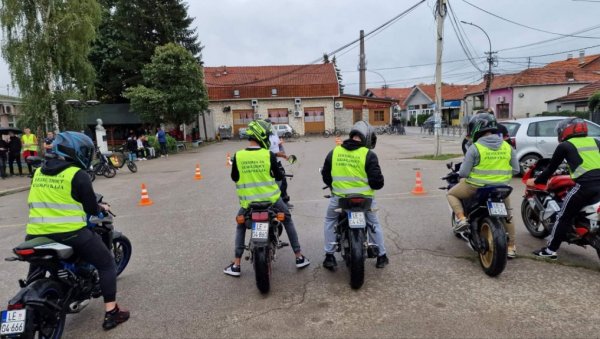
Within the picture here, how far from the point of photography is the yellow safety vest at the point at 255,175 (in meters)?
4.30

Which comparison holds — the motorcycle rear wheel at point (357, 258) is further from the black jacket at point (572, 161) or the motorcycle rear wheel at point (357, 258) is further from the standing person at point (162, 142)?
the standing person at point (162, 142)

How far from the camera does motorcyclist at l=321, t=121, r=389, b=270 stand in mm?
4289

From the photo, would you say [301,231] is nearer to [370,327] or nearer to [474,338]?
[370,327]

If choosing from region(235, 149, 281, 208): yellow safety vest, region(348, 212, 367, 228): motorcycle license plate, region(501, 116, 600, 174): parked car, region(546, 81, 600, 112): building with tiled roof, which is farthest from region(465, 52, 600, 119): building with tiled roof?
region(235, 149, 281, 208): yellow safety vest

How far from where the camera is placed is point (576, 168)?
4328mm

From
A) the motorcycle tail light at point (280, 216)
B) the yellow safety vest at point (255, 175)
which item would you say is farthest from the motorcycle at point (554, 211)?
the yellow safety vest at point (255, 175)

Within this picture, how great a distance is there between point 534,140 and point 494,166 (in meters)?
6.98

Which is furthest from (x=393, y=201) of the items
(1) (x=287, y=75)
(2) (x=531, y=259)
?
(1) (x=287, y=75)

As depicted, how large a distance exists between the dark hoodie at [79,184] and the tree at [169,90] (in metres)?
25.1

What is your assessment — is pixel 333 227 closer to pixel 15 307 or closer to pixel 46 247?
pixel 46 247

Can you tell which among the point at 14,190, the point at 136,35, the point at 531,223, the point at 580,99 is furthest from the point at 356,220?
the point at 136,35

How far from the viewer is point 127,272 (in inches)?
192

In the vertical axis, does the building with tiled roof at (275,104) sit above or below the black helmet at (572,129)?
above

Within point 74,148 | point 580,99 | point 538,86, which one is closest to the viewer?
point 74,148
